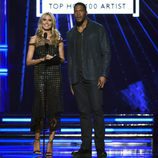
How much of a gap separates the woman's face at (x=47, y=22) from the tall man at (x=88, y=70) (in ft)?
0.97

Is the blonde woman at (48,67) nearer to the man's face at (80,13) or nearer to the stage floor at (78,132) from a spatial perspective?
the man's face at (80,13)

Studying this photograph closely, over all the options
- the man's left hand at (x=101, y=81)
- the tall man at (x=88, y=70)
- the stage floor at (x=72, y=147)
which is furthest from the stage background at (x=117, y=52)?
the man's left hand at (x=101, y=81)

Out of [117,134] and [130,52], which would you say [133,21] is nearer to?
[130,52]

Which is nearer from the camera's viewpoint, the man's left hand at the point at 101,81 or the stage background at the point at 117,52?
the man's left hand at the point at 101,81

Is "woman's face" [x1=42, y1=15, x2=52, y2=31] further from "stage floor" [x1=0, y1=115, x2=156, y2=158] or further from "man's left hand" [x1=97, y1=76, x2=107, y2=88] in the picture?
"stage floor" [x1=0, y1=115, x2=156, y2=158]

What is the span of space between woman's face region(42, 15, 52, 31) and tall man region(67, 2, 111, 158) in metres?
0.30

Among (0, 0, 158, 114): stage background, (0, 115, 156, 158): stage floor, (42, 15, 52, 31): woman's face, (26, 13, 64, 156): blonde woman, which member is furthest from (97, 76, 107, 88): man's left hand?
(0, 115, 156, 158): stage floor

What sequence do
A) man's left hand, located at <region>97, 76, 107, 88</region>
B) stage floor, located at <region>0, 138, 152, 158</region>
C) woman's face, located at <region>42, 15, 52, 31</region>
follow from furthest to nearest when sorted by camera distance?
stage floor, located at <region>0, 138, 152, 158</region>
woman's face, located at <region>42, 15, 52, 31</region>
man's left hand, located at <region>97, 76, 107, 88</region>

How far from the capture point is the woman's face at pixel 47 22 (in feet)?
18.2

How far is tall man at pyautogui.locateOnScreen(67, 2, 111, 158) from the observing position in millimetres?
5324

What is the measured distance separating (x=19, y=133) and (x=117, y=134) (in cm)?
134

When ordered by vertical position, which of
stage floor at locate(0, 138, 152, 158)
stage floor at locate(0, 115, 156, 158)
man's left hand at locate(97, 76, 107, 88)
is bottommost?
stage floor at locate(0, 138, 152, 158)

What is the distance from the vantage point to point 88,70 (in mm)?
5336

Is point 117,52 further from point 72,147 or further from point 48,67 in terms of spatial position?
point 48,67
